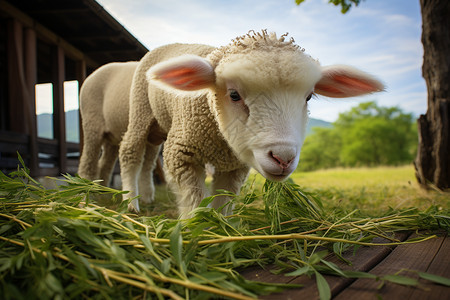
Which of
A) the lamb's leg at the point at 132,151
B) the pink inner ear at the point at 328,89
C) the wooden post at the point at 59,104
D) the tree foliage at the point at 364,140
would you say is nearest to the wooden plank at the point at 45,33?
the wooden post at the point at 59,104

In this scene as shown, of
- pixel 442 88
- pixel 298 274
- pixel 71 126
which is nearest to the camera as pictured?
pixel 298 274

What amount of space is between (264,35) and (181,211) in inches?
51.2

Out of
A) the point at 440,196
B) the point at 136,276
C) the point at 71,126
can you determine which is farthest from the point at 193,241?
the point at 71,126

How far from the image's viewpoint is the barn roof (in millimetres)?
4668

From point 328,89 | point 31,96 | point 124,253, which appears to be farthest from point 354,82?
point 31,96

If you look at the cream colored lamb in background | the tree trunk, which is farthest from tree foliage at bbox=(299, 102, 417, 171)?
the cream colored lamb in background

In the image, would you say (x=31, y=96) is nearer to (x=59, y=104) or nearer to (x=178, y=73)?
(x=59, y=104)

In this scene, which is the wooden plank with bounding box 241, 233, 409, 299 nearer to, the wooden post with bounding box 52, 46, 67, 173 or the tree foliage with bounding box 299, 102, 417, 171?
the wooden post with bounding box 52, 46, 67, 173

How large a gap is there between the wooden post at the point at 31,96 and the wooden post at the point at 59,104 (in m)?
0.45

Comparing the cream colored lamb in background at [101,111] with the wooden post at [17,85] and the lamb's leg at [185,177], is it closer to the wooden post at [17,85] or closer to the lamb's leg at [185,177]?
the lamb's leg at [185,177]

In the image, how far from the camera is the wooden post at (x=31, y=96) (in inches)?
195

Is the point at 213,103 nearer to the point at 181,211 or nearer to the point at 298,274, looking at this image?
the point at 181,211

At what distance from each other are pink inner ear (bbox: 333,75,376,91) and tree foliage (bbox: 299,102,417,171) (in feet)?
103

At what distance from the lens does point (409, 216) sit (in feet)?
6.38
